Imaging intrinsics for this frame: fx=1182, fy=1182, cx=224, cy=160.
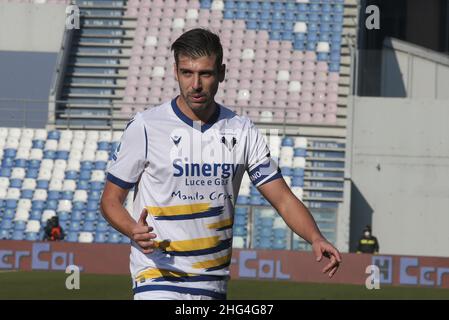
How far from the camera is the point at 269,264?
23609mm

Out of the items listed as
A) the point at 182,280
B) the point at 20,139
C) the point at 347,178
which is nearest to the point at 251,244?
the point at 347,178

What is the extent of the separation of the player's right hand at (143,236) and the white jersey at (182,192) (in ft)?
1.27

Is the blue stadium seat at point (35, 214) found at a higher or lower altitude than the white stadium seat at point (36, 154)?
lower

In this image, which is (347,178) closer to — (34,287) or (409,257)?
(409,257)

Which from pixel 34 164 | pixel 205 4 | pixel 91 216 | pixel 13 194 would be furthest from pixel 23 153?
pixel 205 4

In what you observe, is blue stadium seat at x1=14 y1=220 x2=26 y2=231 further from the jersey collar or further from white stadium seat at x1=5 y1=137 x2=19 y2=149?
the jersey collar

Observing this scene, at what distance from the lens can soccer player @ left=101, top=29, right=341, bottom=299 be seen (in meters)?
5.66

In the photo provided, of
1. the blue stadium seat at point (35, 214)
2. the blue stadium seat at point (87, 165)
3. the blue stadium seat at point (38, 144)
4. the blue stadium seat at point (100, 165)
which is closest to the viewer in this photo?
the blue stadium seat at point (35, 214)

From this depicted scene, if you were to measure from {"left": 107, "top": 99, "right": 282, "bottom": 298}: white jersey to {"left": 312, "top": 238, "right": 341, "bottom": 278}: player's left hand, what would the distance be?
0.60 m

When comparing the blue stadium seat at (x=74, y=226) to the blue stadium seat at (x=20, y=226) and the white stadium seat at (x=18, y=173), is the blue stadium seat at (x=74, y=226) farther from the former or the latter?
the white stadium seat at (x=18, y=173)

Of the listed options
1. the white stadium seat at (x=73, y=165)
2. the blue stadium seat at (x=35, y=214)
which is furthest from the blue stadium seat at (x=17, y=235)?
the white stadium seat at (x=73, y=165)

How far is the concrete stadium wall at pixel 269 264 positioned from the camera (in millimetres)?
23297

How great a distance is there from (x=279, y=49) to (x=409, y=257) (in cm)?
931

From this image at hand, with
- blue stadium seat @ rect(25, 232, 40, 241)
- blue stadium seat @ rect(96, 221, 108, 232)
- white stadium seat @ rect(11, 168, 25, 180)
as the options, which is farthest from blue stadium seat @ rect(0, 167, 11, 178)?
blue stadium seat @ rect(96, 221, 108, 232)
